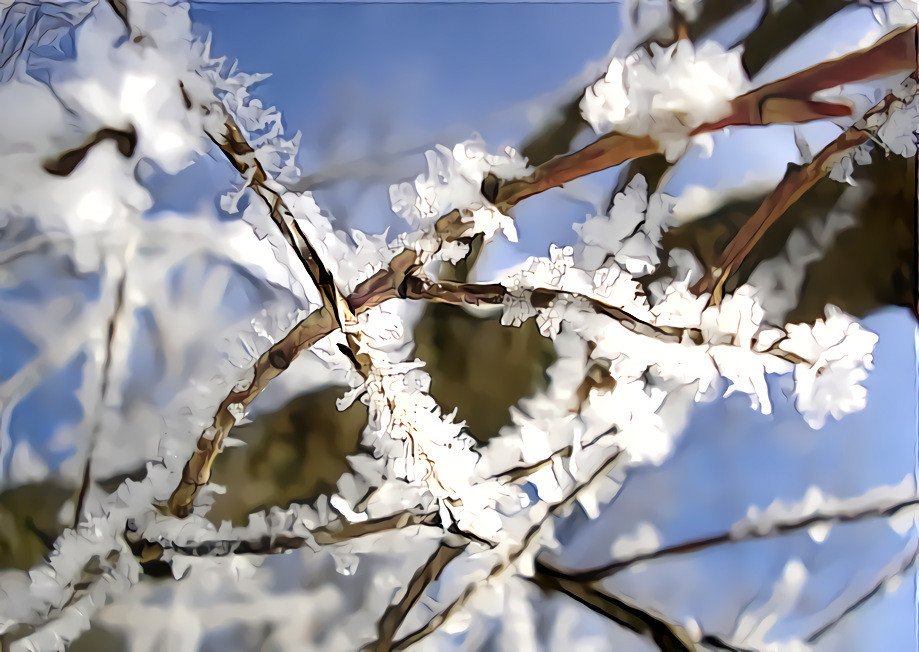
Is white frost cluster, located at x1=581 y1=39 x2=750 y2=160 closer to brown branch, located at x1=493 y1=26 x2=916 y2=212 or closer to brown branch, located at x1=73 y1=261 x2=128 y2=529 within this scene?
brown branch, located at x1=493 y1=26 x2=916 y2=212

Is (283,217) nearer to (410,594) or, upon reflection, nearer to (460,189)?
(460,189)

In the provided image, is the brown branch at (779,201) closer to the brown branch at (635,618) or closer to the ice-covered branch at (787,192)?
the ice-covered branch at (787,192)

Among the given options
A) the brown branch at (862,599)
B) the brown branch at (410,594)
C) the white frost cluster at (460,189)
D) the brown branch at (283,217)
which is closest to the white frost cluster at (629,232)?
the white frost cluster at (460,189)

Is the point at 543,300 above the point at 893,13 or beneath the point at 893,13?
beneath

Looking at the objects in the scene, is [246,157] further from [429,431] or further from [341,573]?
[341,573]

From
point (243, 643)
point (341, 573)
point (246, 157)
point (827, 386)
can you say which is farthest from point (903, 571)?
point (246, 157)

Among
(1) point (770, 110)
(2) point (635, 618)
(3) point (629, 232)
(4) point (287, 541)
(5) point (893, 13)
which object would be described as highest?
(5) point (893, 13)

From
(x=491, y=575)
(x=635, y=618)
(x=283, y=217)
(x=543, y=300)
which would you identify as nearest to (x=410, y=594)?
(x=491, y=575)
